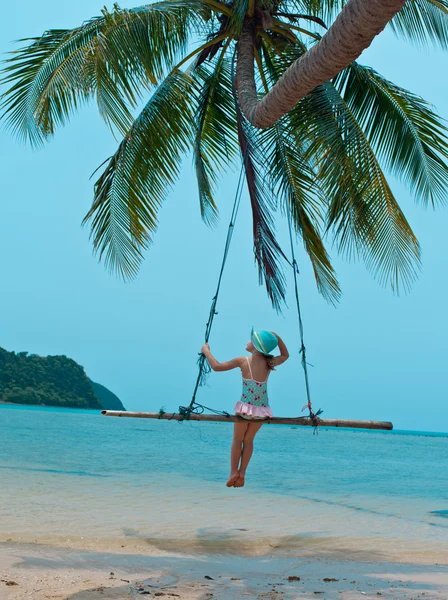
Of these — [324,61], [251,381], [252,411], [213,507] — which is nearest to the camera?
[324,61]

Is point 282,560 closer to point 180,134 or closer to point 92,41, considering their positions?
point 180,134

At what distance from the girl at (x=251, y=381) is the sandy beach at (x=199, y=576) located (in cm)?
93

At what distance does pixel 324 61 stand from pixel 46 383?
58.1 m

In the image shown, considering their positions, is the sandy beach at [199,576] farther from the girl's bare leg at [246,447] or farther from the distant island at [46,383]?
the distant island at [46,383]

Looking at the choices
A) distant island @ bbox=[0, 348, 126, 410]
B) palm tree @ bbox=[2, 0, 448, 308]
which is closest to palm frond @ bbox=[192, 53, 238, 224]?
palm tree @ bbox=[2, 0, 448, 308]

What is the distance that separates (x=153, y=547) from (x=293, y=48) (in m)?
5.49

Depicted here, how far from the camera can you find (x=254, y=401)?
19.2 feet

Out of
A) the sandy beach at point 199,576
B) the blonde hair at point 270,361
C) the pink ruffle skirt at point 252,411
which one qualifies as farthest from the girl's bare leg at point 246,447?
the sandy beach at point 199,576

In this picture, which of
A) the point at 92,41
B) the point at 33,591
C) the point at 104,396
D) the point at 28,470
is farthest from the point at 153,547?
the point at 104,396

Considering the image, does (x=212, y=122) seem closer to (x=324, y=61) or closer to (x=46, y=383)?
(x=324, y=61)

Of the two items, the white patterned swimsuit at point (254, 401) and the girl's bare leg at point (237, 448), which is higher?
the white patterned swimsuit at point (254, 401)

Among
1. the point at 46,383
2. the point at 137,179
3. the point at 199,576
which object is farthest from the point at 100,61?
the point at 46,383

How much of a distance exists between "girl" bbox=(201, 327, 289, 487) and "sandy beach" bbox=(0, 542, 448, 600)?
3.04ft

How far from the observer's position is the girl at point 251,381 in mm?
5844
